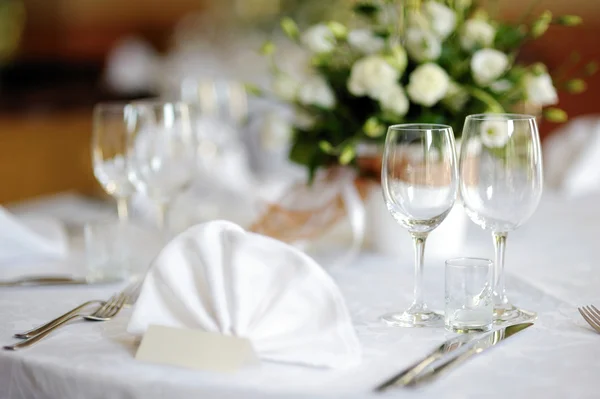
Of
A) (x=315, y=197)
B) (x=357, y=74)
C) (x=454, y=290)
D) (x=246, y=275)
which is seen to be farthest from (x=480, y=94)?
(x=246, y=275)

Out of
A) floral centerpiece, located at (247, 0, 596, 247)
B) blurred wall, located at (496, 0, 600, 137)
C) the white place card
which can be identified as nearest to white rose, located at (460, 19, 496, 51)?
floral centerpiece, located at (247, 0, 596, 247)

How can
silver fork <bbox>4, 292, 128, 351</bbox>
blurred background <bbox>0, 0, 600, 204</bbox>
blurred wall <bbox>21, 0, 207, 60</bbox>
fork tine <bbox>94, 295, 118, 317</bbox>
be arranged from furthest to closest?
blurred wall <bbox>21, 0, 207, 60</bbox>
blurred background <bbox>0, 0, 600, 204</bbox>
fork tine <bbox>94, 295, 118, 317</bbox>
silver fork <bbox>4, 292, 128, 351</bbox>

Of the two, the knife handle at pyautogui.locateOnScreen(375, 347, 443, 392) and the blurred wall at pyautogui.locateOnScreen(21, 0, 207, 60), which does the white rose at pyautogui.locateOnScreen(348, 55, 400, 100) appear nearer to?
the knife handle at pyautogui.locateOnScreen(375, 347, 443, 392)

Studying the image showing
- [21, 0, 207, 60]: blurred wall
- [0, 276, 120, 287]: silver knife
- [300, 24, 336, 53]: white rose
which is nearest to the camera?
[0, 276, 120, 287]: silver knife

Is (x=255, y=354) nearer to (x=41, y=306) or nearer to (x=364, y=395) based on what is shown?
(x=364, y=395)

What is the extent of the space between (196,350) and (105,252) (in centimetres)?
51

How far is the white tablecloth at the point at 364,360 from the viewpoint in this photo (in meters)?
0.81

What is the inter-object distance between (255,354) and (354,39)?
74 cm

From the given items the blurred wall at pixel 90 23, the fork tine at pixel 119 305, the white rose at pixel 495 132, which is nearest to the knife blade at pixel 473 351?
the white rose at pixel 495 132

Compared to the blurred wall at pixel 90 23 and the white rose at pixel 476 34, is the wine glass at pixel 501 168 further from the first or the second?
the blurred wall at pixel 90 23

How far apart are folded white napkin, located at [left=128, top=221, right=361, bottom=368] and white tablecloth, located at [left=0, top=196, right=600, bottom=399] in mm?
31

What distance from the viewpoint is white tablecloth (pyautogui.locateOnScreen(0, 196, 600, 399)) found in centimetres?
81

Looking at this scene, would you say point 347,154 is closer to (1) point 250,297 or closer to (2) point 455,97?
(2) point 455,97

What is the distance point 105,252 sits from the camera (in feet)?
4.34
